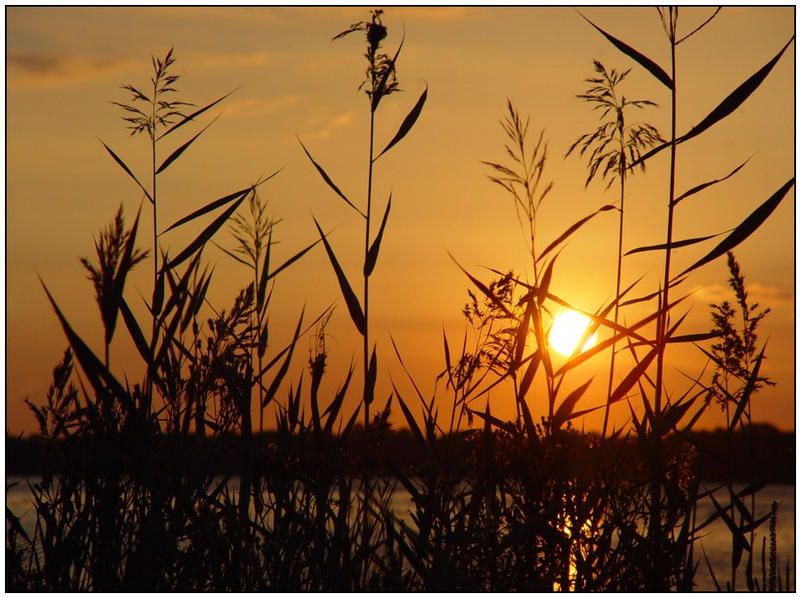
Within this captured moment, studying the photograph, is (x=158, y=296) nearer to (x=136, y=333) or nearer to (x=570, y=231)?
(x=136, y=333)

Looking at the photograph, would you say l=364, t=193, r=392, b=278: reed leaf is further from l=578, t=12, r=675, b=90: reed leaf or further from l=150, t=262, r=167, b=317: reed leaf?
l=578, t=12, r=675, b=90: reed leaf

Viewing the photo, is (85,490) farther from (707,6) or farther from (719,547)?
(719,547)

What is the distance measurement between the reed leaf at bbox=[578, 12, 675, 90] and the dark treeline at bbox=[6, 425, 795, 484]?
1271 mm

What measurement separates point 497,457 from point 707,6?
1715mm

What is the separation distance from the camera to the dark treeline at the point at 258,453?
2.46 meters

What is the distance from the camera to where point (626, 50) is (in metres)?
2.89

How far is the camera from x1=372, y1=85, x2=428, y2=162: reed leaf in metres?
3.00

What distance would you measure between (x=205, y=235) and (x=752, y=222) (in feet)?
6.25

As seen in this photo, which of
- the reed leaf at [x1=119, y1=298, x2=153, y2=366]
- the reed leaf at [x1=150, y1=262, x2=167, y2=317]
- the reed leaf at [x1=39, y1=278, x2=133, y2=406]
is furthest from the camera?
the reed leaf at [x1=150, y1=262, x2=167, y2=317]

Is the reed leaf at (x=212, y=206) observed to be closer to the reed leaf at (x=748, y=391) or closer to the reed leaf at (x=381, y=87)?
the reed leaf at (x=381, y=87)

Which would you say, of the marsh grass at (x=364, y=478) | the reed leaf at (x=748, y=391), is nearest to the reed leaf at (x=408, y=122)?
the marsh grass at (x=364, y=478)

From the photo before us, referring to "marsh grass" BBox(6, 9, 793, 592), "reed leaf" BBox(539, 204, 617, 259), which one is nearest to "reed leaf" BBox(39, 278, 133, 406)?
"marsh grass" BBox(6, 9, 793, 592)

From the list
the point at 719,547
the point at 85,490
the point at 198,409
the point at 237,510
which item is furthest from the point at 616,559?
the point at 719,547

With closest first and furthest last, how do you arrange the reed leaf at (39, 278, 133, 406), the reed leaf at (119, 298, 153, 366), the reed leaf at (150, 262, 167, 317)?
the reed leaf at (39, 278, 133, 406)
the reed leaf at (119, 298, 153, 366)
the reed leaf at (150, 262, 167, 317)
